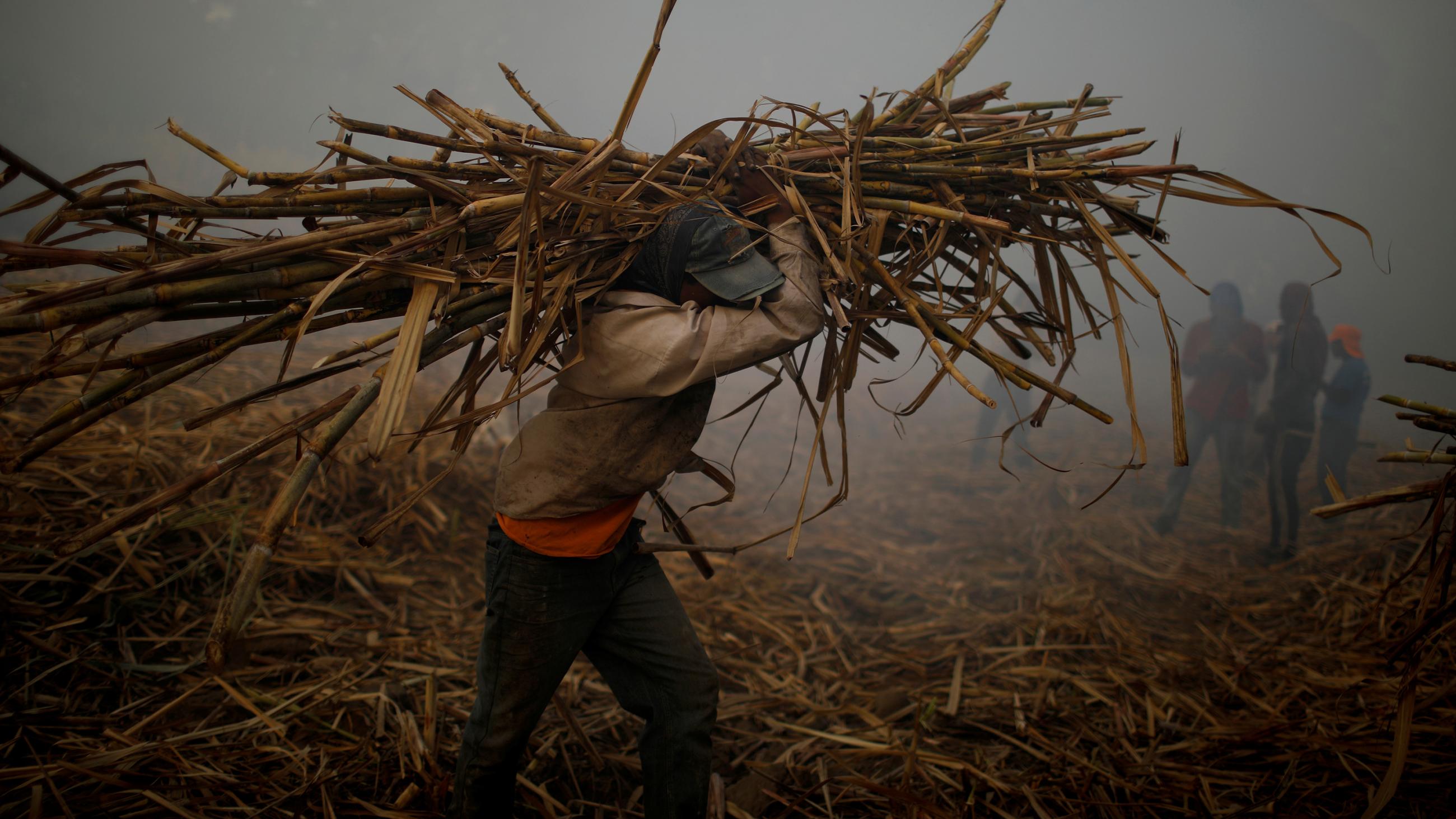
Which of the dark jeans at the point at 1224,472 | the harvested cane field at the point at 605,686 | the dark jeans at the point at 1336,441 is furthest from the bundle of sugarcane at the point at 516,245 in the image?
the dark jeans at the point at 1336,441

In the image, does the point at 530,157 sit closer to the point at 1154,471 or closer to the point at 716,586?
the point at 716,586

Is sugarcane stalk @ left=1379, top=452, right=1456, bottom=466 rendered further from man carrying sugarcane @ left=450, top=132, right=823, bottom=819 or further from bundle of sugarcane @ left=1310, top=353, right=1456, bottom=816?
man carrying sugarcane @ left=450, top=132, right=823, bottom=819

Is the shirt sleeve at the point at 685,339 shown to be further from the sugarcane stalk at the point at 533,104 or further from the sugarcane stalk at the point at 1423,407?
the sugarcane stalk at the point at 1423,407

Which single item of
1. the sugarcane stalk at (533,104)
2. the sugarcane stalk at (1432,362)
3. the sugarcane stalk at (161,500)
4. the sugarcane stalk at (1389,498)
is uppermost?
the sugarcane stalk at (533,104)

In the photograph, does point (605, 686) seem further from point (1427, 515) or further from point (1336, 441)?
point (1336, 441)

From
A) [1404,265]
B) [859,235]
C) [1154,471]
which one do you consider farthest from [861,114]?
[1404,265]

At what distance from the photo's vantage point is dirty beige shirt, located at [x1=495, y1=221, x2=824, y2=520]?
137 cm

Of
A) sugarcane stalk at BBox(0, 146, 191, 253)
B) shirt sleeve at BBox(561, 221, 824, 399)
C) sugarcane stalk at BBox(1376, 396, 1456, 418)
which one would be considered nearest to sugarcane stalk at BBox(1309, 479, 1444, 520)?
sugarcane stalk at BBox(1376, 396, 1456, 418)

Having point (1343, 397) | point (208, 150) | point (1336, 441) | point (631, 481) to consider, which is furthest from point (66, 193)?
point (1336, 441)

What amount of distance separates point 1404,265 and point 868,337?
49.4 ft

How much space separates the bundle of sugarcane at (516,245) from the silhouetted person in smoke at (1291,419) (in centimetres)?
481

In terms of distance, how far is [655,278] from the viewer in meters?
1.51

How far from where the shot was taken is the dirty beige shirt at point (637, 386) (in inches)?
53.8

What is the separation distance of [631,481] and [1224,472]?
20.0 ft
